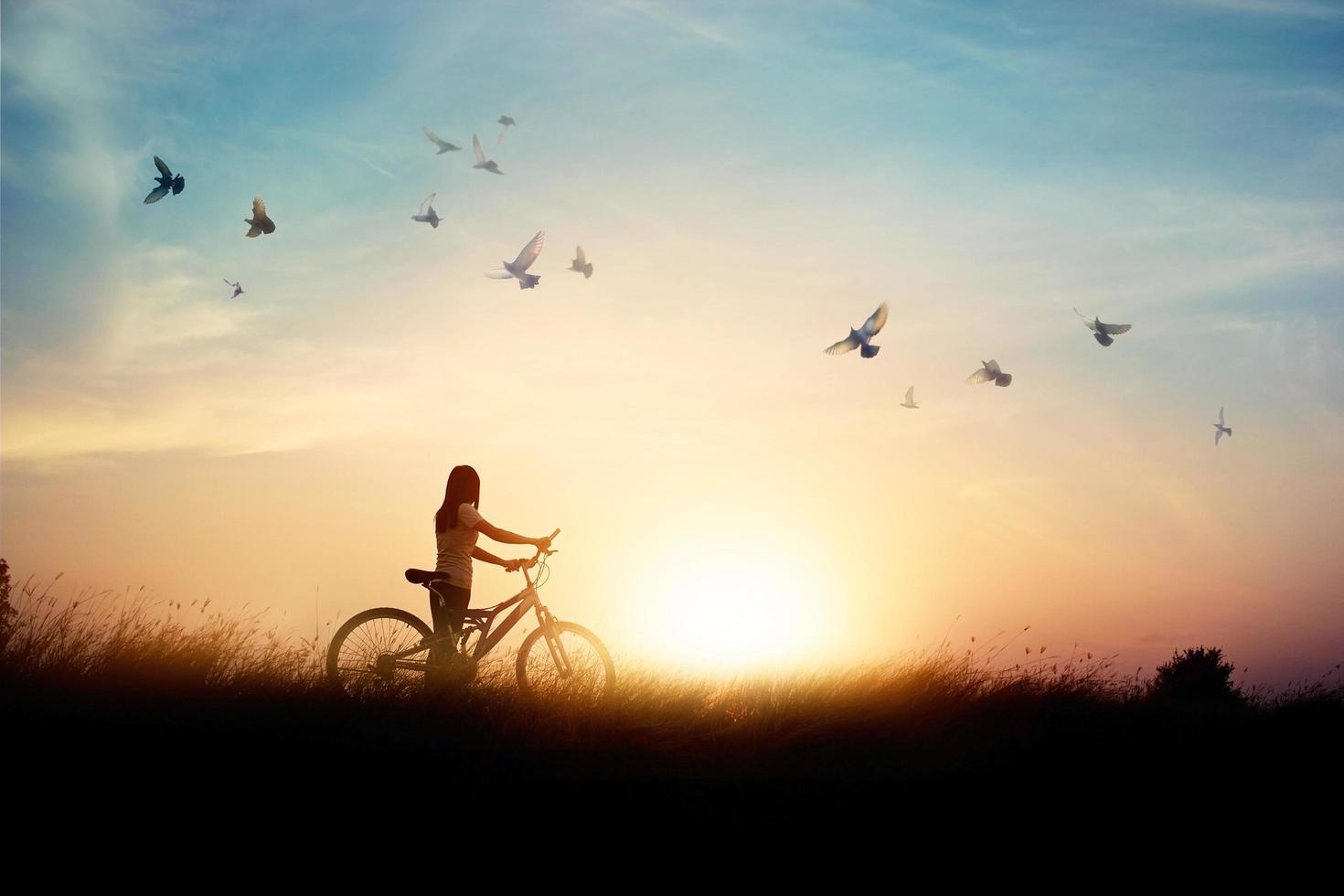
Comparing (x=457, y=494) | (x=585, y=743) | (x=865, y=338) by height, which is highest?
(x=865, y=338)

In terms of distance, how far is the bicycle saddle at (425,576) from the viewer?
28.6 feet

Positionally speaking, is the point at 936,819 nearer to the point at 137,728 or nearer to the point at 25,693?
the point at 137,728

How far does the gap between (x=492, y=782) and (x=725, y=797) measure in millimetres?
1858

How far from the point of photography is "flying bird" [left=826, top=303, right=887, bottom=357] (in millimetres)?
13250

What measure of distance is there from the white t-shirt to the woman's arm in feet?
0.38

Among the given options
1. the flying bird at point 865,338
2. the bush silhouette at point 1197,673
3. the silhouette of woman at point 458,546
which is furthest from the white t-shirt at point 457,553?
the bush silhouette at point 1197,673

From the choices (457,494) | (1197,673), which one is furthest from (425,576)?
(1197,673)

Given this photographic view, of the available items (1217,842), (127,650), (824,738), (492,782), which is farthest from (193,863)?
(1217,842)

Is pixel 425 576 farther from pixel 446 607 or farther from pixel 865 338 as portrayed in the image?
pixel 865 338

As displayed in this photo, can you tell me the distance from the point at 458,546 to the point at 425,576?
406mm

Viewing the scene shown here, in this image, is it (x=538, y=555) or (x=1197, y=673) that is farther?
(x=1197, y=673)

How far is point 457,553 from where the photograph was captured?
28.8 ft

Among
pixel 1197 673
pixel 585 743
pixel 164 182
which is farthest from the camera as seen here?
pixel 1197 673

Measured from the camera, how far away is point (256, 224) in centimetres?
1340
